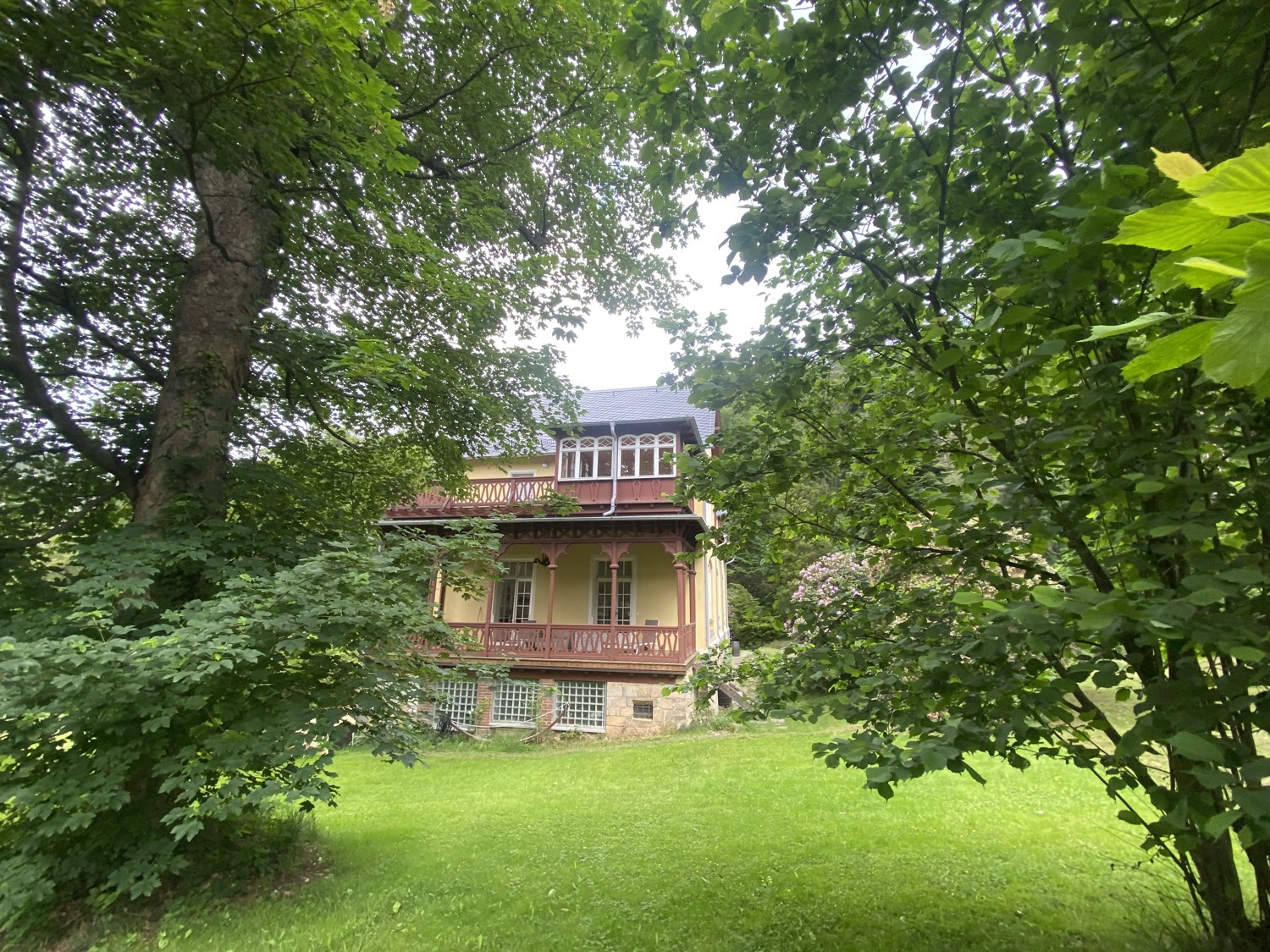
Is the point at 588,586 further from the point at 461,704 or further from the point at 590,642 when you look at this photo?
the point at 461,704

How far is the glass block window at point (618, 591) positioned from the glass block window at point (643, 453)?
Answer: 2390 millimetres

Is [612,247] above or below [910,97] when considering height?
above

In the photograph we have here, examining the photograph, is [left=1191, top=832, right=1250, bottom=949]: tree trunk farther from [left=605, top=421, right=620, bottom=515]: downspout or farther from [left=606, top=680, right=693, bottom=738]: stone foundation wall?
[left=605, top=421, right=620, bottom=515]: downspout

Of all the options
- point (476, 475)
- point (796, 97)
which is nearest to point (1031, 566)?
point (796, 97)

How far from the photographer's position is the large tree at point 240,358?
3.47m

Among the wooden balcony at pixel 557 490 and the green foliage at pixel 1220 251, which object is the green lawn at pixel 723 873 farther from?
the wooden balcony at pixel 557 490

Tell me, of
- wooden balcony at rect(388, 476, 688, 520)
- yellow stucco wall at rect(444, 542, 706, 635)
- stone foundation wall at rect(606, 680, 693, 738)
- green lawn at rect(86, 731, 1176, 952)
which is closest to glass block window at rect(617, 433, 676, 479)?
wooden balcony at rect(388, 476, 688, 520)

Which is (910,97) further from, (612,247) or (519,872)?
(519,872)

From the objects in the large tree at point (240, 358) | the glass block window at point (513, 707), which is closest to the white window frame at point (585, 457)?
the glass block window at point (513, 707)

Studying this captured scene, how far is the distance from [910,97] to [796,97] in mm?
531

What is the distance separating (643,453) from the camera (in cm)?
1443

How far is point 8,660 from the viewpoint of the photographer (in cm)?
315

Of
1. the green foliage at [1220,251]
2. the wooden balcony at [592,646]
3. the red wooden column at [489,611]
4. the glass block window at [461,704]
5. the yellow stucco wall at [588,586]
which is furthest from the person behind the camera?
the yellow stucco wall at [588,586]

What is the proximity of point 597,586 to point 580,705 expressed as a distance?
10.6 feet
